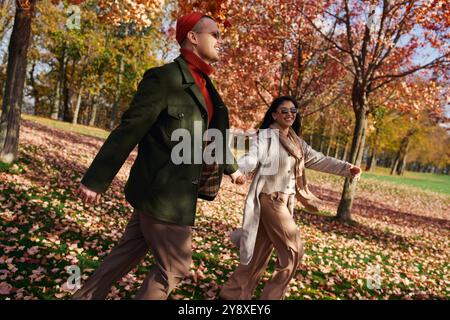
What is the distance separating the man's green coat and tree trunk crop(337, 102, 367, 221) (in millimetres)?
9447

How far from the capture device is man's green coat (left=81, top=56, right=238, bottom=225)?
257cm

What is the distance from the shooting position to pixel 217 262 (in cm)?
603

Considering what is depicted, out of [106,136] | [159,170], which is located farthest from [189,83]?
[106,136]

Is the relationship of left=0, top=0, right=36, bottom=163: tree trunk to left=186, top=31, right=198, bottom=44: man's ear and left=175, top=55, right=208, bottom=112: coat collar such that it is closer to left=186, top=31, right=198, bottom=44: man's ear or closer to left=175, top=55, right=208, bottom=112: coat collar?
left=186, top=31, right=198, bottom=44: man's ear

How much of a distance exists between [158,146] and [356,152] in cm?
990

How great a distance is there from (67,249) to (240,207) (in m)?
7.07

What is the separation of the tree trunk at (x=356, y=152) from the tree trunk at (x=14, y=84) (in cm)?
964

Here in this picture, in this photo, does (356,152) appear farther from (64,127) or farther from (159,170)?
(64,127)

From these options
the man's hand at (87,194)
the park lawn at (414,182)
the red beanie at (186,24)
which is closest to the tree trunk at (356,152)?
the red beanie at (186,24)

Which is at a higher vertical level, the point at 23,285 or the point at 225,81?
the point at 225,81

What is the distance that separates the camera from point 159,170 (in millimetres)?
2662
